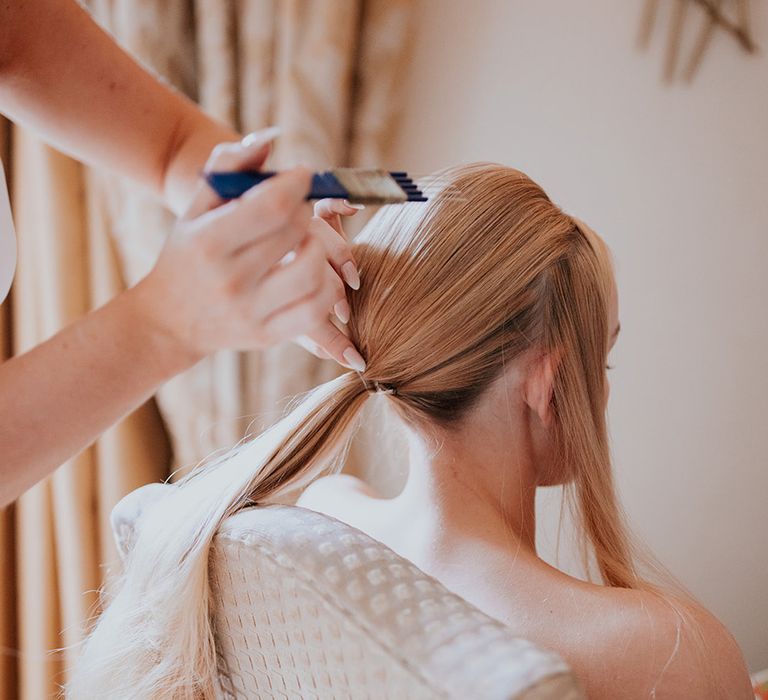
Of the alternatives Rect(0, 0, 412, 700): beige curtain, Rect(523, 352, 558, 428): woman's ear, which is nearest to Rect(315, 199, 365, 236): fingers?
Rect(523, 352, 558, 428): woman's ear

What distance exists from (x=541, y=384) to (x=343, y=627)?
1.35 ft

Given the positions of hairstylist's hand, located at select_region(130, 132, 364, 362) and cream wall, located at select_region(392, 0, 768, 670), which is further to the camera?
cream wall, located at select_region(392, 0, 768, 670)

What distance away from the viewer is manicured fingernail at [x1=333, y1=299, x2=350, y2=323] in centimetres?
88

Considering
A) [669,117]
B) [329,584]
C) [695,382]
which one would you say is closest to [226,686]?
[329,584]

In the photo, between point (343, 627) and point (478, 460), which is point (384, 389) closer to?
point (478, 460)

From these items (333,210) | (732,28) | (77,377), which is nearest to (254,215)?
(77,377)

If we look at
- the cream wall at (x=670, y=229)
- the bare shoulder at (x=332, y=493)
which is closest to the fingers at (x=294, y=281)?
the bare shoulder at (x=332, y=493)

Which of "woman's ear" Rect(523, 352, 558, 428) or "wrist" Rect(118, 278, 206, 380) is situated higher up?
"wrist" Rect(118, 278, 206, 380)

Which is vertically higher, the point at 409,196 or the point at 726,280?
the point at 409,196

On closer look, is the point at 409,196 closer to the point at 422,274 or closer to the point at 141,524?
the point at 422,274

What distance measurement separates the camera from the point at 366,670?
0.55 m

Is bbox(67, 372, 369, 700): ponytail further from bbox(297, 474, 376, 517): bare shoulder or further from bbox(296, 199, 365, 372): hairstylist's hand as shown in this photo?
bbox(297, 474, 376, 517): bare shoulder

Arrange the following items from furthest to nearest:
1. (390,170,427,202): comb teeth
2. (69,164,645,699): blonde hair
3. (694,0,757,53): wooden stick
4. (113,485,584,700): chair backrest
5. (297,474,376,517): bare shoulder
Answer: (694,0,757,53): wooden stick, (297,474,376,517): bare shoulder, (69,164,645,699): blonde hair, (390,170,427,202): comb teeth, (113,485,584,700): chair backrest

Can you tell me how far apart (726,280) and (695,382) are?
174 millimetres
